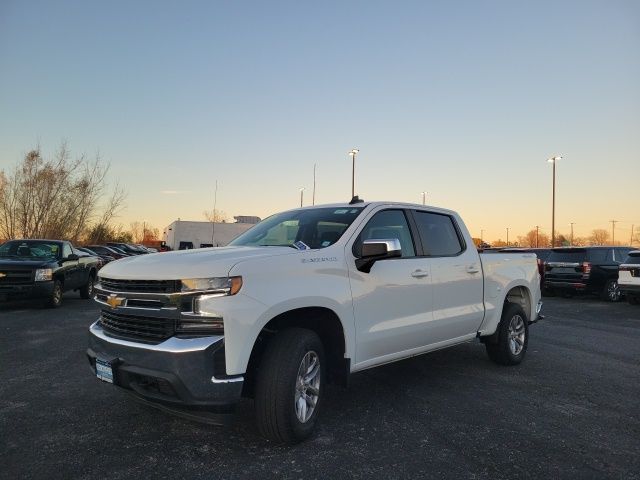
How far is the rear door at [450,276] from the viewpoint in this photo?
16.6ft

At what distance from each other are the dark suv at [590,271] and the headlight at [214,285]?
14.6 metres

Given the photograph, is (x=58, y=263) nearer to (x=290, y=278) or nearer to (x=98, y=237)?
(x=290, y=278)

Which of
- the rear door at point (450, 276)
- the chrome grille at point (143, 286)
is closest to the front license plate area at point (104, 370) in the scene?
the chrome grille at point (143, 286)

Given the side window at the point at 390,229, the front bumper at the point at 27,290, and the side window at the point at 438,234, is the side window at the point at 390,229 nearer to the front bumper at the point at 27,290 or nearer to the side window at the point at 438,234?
the side window at the point at 438,234

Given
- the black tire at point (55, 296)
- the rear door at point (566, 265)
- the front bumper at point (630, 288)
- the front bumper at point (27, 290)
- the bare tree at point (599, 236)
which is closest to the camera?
the front bumper at point (27, 290)

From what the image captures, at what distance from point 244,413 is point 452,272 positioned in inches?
99.1

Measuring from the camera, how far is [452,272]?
527 centimetres

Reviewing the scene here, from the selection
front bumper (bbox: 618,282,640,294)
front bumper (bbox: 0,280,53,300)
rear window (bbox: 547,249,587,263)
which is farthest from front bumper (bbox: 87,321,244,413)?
rear window (bbox: 547,249,587,263)

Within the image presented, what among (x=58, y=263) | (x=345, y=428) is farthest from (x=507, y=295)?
(x=58, y=263)

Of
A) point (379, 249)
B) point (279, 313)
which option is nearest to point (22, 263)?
point (279, 313)

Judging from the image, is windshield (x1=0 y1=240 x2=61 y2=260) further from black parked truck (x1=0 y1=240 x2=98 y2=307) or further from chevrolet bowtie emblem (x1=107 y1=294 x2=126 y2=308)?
chevrolet bowtie emblem (x1=107 y1=294 x2=126 y2=308)

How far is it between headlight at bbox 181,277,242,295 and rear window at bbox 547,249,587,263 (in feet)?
48.4

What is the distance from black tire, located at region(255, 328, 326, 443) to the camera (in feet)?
11.3

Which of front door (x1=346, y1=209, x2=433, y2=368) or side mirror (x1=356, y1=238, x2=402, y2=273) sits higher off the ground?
side mirror (x1=356, y1=238, x2=402, y2=273)
